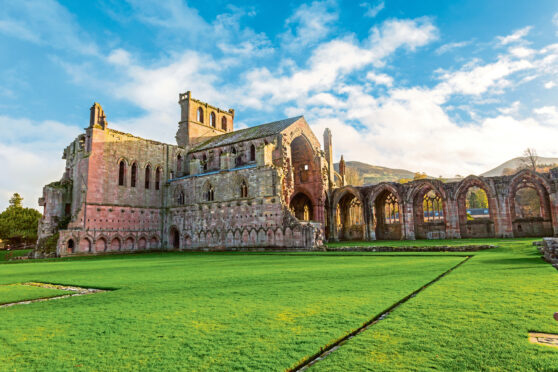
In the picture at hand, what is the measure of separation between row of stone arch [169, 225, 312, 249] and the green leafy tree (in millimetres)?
21251

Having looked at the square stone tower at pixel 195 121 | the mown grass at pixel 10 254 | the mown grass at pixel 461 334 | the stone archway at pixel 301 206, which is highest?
the square stone tower at pixel 195 121

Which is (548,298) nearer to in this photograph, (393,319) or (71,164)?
(393,319)

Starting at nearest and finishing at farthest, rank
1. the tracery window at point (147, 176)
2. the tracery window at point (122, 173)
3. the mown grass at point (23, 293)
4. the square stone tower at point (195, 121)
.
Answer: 1. the mown grass at point (23, 293)
2. the tracery window at point (122, 173)
3. the tracery window at point (147, 176)
4. the square stone tower at point (195, 121)

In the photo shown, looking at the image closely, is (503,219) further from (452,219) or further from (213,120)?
(213,120)

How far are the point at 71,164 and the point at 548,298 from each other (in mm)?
38024

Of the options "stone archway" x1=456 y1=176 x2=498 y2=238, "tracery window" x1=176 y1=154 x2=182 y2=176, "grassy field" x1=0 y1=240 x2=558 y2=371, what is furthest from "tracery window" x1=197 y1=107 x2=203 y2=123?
"grassy field" x1=0 y1=240 x2=558 y2=371

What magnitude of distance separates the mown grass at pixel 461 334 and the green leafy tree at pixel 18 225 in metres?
49.2

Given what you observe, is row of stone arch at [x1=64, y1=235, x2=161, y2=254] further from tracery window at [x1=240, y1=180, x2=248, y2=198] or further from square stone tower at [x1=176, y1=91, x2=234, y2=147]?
square stone tower at [x1=176, y1=91, x2=234, y2=147]

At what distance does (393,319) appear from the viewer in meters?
4.61

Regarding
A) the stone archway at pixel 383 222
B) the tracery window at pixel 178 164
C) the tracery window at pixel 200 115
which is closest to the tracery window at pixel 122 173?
the tracery window at pixel 178 164

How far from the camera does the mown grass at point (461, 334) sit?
3176mm

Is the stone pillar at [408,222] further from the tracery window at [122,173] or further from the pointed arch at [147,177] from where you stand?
the tracery window at [122,173]

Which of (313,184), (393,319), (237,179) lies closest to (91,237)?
(237,179)

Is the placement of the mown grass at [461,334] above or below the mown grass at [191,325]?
above
